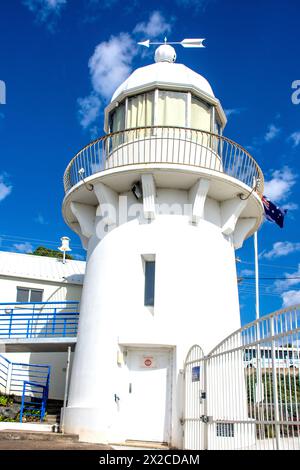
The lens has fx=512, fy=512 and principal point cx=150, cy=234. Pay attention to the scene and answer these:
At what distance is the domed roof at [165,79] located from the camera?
53.7 ft

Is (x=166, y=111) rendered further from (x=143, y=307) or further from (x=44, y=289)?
(x=44, y=289)

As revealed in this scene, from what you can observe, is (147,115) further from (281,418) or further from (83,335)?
(281,418)

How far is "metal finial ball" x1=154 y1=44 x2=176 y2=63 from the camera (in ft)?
60.4

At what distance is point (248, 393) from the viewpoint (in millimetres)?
9156

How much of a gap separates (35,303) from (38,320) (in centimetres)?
104

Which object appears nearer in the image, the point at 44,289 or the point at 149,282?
the point at 149,282

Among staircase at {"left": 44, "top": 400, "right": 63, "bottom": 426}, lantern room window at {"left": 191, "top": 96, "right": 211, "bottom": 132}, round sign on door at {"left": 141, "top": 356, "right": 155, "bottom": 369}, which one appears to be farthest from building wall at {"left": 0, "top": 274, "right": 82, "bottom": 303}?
lantern room window at {"left": 191, "top": 96, "right": 211, "bottom": 132}

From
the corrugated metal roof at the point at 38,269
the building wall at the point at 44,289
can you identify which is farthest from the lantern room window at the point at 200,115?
the building wall at the point at 44,289

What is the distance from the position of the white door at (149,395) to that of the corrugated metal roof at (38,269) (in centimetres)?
822

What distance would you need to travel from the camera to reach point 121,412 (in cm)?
1360

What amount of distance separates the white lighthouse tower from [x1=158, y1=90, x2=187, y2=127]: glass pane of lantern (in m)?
0.03

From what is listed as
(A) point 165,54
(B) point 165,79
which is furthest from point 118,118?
(A) point 165,54

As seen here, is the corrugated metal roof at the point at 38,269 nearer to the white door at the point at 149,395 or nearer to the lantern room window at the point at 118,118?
the lantern room window at the point at 118,118

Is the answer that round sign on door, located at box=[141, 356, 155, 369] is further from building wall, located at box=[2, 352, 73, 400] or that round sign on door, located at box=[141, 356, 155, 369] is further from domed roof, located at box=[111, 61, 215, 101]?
domed roof, located at box=[111, 61, 215, 101]
